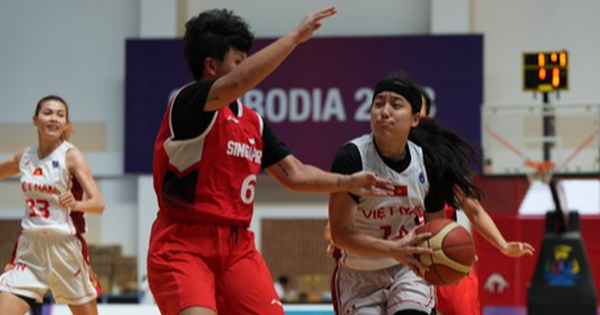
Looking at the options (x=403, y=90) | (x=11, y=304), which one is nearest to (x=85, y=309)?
(x=11, y=304)

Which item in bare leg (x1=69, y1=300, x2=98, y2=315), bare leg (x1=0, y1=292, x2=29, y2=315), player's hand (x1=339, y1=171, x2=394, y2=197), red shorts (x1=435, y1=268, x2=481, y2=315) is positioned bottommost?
bare leg (x1=69, y1=300, x2=98, y2=315)

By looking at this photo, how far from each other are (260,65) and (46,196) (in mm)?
3083

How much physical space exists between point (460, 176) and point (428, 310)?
66cm

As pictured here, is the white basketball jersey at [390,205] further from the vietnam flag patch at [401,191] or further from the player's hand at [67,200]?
the player's hand at [67,200]

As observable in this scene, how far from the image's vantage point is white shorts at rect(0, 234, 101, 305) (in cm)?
601

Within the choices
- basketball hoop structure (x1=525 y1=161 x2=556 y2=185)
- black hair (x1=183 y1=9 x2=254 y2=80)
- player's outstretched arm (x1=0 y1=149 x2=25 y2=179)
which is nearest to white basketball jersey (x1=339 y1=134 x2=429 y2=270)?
black hair (x1=183 y1=9 x2=254 y2=80)

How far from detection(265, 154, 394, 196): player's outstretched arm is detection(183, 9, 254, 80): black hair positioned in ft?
1.80

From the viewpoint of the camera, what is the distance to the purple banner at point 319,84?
15.1 meters

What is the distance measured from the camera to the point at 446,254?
395 cm

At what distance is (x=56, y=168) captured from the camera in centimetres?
618

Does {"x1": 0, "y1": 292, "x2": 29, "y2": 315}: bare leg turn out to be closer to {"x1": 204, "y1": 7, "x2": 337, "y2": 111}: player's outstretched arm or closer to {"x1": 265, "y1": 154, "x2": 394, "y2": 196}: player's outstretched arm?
{"x1": 265, "y1": 154, "x2": 394, "y2": 196}: player's outstretched arm

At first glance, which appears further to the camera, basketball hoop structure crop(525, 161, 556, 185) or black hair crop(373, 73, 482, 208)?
basketball hoop structure crop(525, 161, 556, 185)

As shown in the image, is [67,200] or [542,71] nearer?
[67,200]

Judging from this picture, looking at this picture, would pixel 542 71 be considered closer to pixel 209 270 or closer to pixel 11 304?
pixel 11 304
